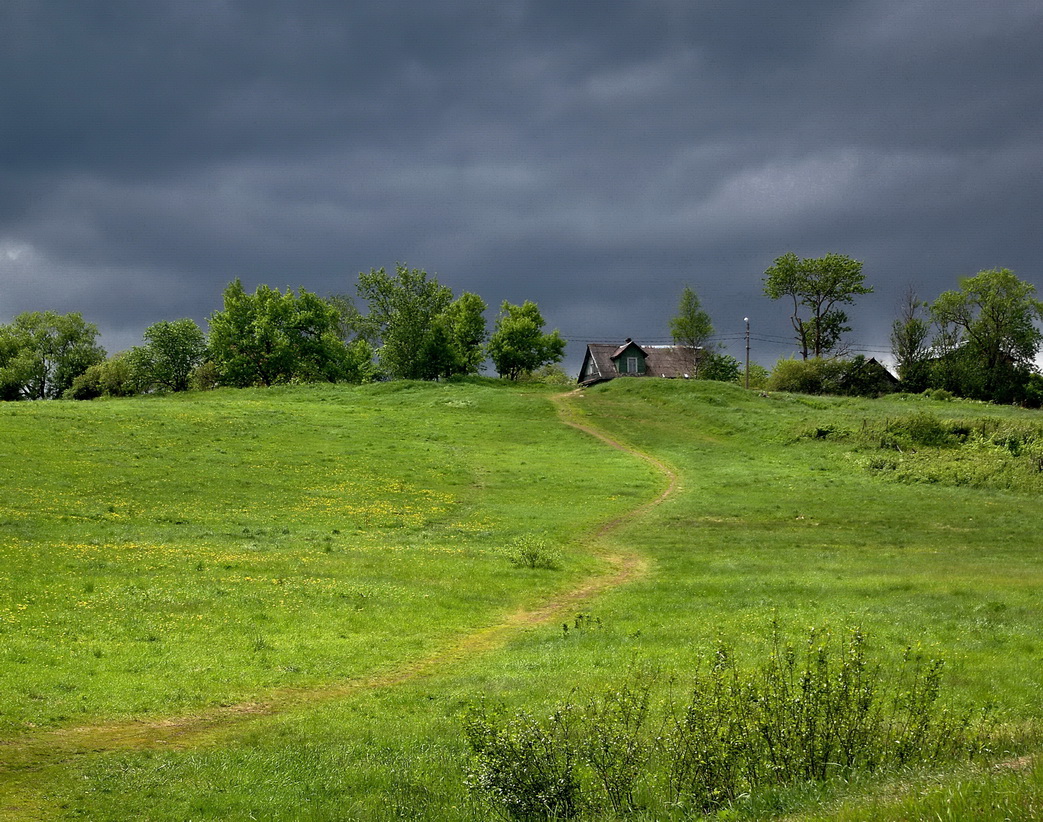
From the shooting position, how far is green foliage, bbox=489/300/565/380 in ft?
386

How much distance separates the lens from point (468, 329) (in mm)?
117750

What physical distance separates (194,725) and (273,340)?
92293mm

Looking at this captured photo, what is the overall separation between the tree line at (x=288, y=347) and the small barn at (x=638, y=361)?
6.73m

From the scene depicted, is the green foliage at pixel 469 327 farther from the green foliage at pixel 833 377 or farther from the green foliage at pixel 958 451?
the green foliage at pixel 958 451

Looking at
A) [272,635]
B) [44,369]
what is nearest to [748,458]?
[272,635]

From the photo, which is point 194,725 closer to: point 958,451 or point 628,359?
point 958,451

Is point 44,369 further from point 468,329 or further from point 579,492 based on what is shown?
point 579,492

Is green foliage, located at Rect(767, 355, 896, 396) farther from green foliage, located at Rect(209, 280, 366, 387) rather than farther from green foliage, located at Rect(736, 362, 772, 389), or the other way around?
green foliage, located at Rect(209, 280, 366, 387)

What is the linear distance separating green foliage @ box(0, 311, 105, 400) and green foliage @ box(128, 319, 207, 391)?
23492mm

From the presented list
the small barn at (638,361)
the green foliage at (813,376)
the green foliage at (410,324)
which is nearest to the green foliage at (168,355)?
the green foliage at (410,324)

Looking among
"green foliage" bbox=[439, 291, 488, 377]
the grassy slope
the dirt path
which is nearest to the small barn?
"green foliage" bbox=[439, 291, 488, 377]

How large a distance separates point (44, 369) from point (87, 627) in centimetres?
12058

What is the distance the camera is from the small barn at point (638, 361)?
12012cm

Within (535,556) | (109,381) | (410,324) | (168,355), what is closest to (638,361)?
(410,324)
